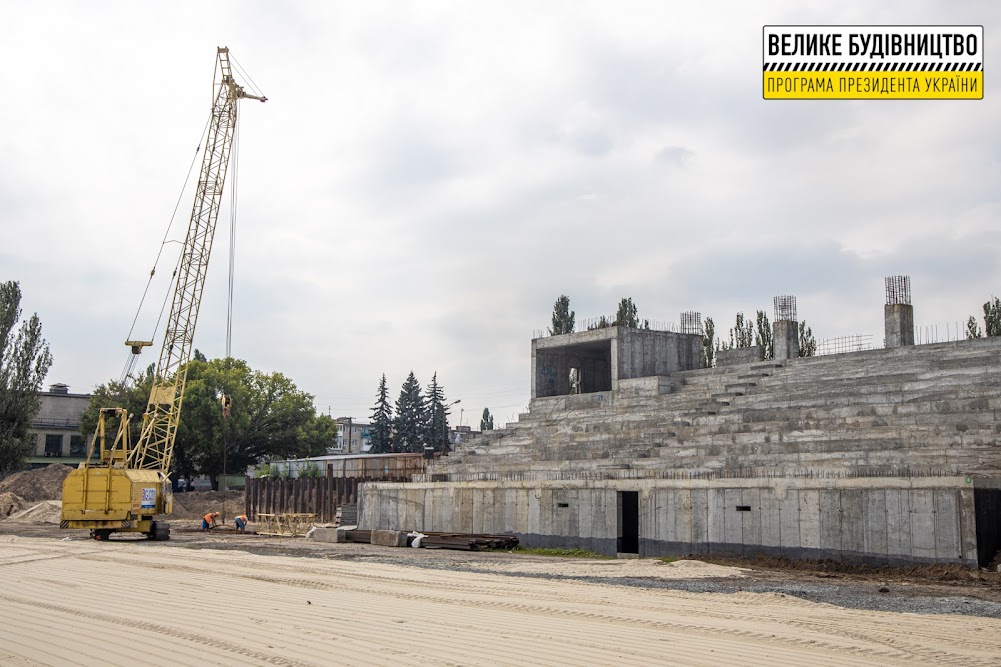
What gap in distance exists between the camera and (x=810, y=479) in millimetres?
24938

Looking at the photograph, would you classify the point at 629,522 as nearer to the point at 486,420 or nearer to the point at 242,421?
the point at 242,421

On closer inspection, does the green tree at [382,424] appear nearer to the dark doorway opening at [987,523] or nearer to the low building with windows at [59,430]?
the low building with windows at [59,430]

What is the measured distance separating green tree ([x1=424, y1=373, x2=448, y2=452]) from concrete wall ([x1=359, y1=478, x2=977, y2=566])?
237 feet

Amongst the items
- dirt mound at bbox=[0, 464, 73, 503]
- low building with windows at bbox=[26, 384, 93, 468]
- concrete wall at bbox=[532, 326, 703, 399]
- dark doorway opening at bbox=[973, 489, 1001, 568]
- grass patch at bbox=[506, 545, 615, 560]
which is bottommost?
grass patch at bbox=[506, 545, 615, 560]

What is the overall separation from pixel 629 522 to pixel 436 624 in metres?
17.6

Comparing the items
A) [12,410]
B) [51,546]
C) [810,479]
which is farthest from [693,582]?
[12,410]

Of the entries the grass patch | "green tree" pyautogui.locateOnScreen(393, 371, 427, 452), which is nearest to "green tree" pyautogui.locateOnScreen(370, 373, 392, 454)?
"green tree" pyautogui.locateOnScreen(393, 371, 427, 452)

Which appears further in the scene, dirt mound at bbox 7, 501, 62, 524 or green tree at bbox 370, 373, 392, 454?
green tree at bbox 370, 373, 392, 454

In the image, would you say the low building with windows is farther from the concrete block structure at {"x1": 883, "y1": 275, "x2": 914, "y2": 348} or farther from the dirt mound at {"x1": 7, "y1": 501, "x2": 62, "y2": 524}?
the concrete block structure at {"x1": 883, "y1": 275, "x2": 914, "y2": 348}

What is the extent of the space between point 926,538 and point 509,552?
13.7 m

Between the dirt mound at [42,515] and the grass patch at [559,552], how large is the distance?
3404 cm

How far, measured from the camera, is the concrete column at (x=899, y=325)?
3853 cm

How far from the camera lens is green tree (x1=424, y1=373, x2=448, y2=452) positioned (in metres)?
109

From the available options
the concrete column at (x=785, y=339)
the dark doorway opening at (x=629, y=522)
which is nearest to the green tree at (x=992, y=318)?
the concrete column at (x=785, y=339)
